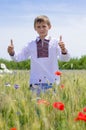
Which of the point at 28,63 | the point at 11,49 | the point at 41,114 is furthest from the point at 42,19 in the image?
the point at 28,63

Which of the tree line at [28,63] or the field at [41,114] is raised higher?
the tree line at [28,63]

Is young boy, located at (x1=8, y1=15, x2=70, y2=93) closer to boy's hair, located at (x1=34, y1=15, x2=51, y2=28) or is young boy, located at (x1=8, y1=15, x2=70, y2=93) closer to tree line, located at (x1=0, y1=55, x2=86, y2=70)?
boy's hair, located at (x1=34, y1=15, x2=51, y2=28)

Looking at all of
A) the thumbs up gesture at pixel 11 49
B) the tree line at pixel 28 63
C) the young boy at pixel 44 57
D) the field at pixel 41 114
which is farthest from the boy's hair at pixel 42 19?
the tree line at pixel 28 63

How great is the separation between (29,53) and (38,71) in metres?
0.22

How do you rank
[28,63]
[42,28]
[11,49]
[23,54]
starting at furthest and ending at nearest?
[28,63] → [23,54] → [42,28] → [11,49]

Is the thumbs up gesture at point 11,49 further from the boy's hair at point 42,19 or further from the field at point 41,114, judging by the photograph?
the field at point 41,114

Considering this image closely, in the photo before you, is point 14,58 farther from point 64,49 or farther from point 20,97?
point 20,97

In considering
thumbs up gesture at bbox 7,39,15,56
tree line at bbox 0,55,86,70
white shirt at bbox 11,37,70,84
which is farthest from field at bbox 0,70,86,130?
tree line at bbox 0,55,86,70

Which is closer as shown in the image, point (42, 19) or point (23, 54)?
point (42, 19)

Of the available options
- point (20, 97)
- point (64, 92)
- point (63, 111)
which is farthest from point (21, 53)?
point (63, 111)

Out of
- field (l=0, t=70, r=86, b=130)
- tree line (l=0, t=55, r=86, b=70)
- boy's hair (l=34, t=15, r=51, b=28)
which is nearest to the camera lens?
field (l=0, t=70, r=86, b=130)

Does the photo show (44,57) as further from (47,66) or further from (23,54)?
(23,54)

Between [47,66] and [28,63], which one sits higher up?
[28,63]

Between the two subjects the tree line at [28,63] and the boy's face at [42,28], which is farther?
the tree line at [28,63]
